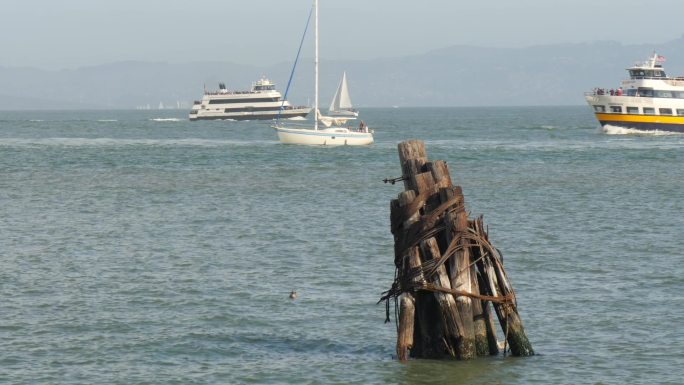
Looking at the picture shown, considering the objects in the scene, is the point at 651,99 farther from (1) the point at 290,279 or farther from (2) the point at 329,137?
(1) the point at 290,279

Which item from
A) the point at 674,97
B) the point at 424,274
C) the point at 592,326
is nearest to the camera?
the point at 424,274

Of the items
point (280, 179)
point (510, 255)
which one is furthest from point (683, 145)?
point (510, 255)

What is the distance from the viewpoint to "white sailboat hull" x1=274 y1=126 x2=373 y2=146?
8844 cm

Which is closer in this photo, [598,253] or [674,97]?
[598,253]

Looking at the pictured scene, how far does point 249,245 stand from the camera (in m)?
32.4

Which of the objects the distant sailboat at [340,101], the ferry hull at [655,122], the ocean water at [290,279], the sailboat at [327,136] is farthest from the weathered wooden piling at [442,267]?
the distant sailboat at [340,101]

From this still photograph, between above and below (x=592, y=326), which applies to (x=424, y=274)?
above

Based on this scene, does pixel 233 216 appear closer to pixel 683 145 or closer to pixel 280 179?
pixel 280 179

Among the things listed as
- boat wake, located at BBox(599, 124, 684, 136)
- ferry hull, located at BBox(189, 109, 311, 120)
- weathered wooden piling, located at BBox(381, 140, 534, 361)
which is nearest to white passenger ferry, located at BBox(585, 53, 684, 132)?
boat wake, located at BBox(599, 124, 684, 136)

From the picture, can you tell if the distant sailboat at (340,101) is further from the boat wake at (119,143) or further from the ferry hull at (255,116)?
the ferry hull at (255,116)

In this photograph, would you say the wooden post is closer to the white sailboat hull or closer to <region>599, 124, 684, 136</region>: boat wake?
the white sailboat hull

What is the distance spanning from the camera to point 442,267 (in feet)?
56.2

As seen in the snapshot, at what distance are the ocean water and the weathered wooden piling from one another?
65 cm

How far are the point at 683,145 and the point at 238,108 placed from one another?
9933 cm
